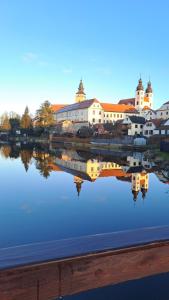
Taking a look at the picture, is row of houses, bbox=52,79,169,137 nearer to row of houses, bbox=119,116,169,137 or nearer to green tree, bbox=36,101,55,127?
row of houses, bbox=119,116,169,137

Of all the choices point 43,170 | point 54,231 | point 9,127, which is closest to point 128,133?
point 9,127

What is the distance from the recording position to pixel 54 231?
27.8 feet

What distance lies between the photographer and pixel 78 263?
5.50 feet

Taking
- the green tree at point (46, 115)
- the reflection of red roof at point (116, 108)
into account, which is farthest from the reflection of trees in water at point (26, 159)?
the reflection of red roof at point (116, 108)

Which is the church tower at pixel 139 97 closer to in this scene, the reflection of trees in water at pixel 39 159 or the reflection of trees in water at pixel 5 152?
the reflection of trees in water at pixel 5 152

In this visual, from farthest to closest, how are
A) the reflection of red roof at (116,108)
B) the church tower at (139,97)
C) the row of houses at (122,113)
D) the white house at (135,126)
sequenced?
1. the church tower at (139,97)
2. the reflection of red roof at (116,108)
3. the row of houses at (122,113)
4. the white house at (135,126)

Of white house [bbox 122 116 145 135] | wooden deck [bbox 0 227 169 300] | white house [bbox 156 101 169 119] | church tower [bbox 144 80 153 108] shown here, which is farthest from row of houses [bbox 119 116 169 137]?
wooden deck [bbox 0 227 169 300]

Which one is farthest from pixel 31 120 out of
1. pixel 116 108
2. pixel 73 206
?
pixel 73 206

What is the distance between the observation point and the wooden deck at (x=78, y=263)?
1.55 metres

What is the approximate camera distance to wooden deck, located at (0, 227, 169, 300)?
5.07ft

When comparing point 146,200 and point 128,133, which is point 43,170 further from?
point 128,133

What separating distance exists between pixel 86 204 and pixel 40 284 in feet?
34.3

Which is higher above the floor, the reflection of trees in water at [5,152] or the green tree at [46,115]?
the green tree at [46,115]

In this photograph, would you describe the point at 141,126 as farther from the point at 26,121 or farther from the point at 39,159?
the point at 39,159
